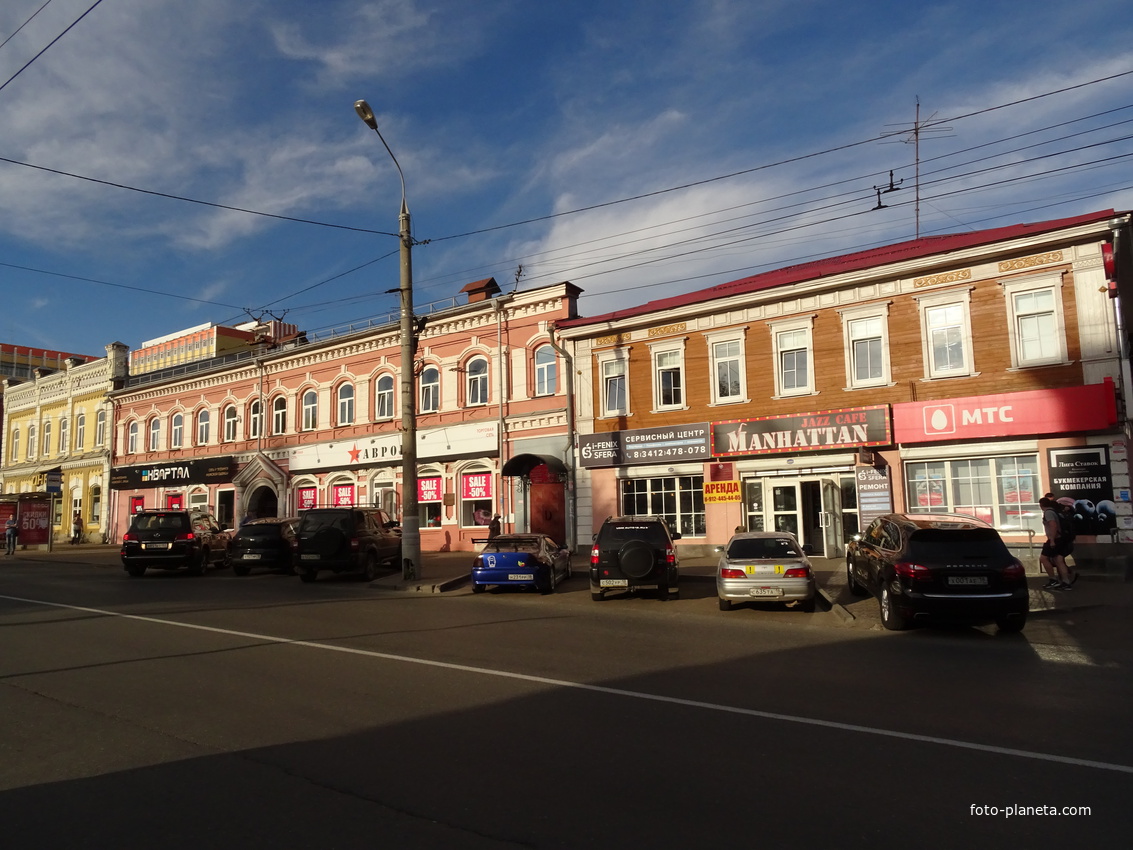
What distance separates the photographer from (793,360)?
21.9 meters

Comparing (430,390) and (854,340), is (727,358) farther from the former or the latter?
(430,390)

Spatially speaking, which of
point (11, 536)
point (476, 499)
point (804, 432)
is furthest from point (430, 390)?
point (11, 536)

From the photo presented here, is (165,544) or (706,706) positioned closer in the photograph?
(706,706)

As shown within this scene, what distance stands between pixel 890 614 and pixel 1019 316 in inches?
411

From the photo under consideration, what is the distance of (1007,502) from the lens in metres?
18.5

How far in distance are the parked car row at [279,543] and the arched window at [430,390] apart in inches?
270

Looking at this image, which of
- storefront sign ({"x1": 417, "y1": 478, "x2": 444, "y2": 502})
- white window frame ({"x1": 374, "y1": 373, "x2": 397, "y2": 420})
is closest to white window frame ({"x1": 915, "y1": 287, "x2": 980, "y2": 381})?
storefront sign ({"x1": 417, "y1": 478, "x2": 444, "y2": 502})

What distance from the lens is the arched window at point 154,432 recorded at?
41000 mm

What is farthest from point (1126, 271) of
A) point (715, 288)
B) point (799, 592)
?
point (799, 592)

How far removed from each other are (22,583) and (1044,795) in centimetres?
2286

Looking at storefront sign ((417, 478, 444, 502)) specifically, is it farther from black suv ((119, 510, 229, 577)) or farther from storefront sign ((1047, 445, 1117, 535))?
storefront sign ((1047, 445, 1117, 535))

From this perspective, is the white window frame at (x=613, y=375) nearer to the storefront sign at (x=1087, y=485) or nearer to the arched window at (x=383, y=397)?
the arched window at (x=383, y=397)

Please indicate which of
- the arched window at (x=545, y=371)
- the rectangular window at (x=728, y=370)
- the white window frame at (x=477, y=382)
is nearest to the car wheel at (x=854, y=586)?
the rectangular window at (x=728, y=370)

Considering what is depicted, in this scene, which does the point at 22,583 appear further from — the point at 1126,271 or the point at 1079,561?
the point at 1126,271
